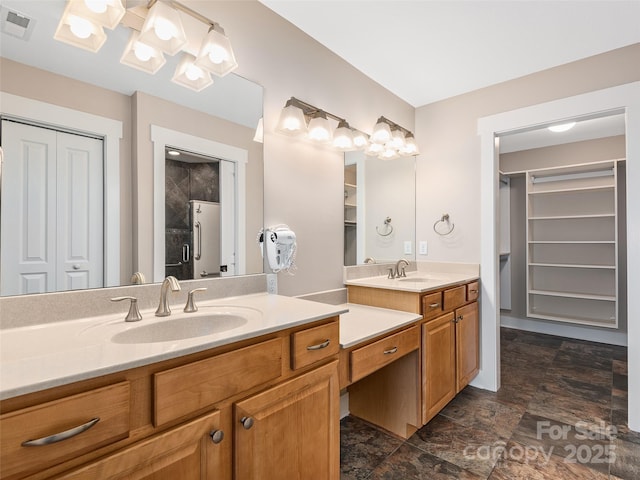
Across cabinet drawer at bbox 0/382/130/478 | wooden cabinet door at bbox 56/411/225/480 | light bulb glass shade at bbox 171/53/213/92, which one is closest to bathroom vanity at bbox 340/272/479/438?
wooden cabinet door at bbox 56/411/225/480

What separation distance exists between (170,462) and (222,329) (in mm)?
486

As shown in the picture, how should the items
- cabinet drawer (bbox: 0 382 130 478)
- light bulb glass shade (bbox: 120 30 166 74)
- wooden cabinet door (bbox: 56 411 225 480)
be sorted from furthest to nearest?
light bulb glass shade (bbox: 120 30 166 74) < wooden cabinet door (bbox: 56 411 225 480) < cabinet drawer (bbox: 0 382 130 478)

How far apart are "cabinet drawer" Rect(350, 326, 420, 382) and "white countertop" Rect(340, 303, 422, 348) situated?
51mm

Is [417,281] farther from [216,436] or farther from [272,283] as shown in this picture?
[216,436]

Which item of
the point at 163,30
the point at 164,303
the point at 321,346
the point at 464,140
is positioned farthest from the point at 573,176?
the point at 164,303

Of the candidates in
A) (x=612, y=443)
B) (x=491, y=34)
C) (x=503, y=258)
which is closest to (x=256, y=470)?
(x=612, y=443)

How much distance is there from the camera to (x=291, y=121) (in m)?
1.77

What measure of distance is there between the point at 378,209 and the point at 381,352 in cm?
127

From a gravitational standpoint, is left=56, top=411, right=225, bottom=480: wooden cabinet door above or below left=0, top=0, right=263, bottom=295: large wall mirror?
below

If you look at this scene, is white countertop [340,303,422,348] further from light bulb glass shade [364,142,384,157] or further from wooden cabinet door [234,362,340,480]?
light bulb glass shade [364,142,384,157]

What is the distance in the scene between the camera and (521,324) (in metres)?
4.18

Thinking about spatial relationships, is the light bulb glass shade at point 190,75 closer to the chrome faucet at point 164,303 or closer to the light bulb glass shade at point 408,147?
the chrome faucet at point 164,303

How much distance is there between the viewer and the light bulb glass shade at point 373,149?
2398 mm

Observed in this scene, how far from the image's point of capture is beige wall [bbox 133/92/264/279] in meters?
1.29
